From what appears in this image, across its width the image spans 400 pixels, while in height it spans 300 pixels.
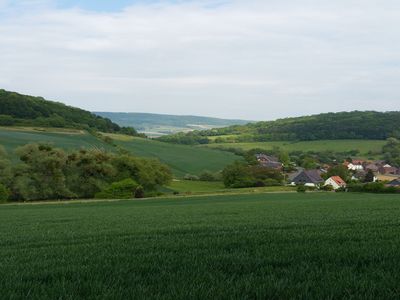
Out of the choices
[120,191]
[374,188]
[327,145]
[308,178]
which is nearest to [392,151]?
[327,145]

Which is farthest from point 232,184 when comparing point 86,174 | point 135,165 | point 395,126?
point 395,126

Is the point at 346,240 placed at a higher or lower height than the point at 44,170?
higher

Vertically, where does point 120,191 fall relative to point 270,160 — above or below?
below

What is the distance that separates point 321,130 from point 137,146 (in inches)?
2930

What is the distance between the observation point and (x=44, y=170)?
64.4m

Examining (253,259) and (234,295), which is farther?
(253,259)

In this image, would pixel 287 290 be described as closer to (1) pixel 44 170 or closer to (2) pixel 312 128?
(1) pixel 44 170

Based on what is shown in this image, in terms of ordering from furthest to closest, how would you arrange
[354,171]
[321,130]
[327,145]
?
1. [321,130]
2. [327,145]
3. [354,171]

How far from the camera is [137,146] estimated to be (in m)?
110

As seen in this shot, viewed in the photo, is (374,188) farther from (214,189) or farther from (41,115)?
(41,115)

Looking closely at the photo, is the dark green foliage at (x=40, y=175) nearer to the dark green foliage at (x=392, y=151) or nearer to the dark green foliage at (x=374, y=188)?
the dark green foliage at (x=374, y=188)

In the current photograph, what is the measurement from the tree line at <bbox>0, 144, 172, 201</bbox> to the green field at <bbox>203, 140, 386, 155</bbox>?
74741 millimetres

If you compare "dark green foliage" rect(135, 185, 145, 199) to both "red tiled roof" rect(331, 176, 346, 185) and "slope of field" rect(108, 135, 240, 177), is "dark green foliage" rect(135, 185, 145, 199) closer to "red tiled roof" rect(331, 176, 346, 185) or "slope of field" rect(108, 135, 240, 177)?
"slope of field" rect(108, 135, 240, 177)

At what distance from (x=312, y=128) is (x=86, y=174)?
11099 cm
